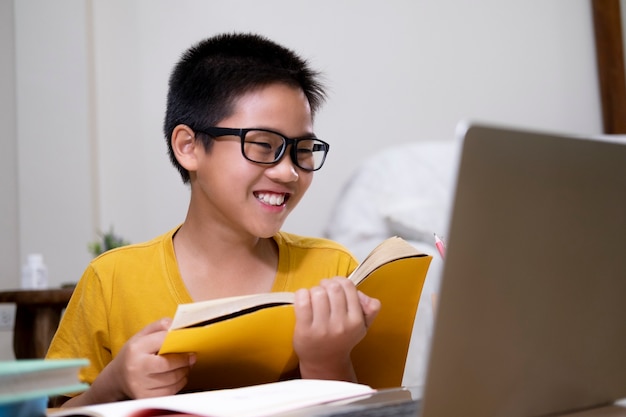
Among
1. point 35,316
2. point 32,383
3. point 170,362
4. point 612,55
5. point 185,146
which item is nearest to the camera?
point 32,383

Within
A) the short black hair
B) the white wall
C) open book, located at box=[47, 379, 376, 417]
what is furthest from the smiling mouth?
the white wall

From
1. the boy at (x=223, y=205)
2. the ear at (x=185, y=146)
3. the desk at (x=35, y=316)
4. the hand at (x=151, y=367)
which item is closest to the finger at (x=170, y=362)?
the hand at (x=151, y=367)

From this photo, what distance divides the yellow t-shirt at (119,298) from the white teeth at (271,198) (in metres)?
0.13

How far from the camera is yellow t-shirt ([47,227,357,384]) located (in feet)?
3.22

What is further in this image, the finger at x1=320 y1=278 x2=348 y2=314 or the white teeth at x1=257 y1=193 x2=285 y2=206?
the white teeth at x1=257 y1=193 x2=285 y2=206

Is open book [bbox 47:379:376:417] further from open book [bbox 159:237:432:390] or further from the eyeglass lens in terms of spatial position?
the eyeglass lens

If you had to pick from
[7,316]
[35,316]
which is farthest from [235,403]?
[7,316]

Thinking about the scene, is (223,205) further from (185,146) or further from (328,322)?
(328,322)

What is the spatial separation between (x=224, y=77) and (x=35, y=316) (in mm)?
1305

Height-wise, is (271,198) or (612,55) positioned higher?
(612,55)

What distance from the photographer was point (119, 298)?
102 centimetres

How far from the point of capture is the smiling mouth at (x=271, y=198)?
39.3 inches

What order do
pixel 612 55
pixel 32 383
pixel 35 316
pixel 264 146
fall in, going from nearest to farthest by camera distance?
pixel 32 383 → pixel 264 146 → pixel 35 316 → pixel 612 55

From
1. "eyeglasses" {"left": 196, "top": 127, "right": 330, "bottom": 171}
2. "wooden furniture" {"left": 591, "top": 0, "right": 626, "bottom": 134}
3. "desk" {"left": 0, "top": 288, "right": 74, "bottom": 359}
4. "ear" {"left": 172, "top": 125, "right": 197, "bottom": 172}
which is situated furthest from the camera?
"wooden furniture" {"left": 591, "top": 0, "right": 626, "bottom": 134}
